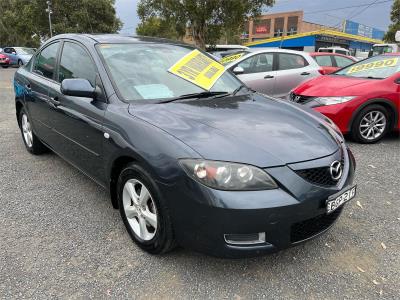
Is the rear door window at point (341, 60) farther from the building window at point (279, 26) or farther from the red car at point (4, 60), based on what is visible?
the building window at point (279, 26)

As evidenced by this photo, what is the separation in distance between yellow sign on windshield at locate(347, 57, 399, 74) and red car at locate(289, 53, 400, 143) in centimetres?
5

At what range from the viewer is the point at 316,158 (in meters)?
2.51

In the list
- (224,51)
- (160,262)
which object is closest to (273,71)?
(224,51)

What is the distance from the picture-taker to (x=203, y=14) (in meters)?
20.1

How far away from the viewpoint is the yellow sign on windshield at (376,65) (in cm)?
603

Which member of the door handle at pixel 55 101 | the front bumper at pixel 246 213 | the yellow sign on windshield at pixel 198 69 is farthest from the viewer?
the door handle at pixel 55 101

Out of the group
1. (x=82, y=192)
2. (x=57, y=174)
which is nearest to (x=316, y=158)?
(x=82, y=192)

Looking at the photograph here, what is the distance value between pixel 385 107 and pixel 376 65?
900 millimetres

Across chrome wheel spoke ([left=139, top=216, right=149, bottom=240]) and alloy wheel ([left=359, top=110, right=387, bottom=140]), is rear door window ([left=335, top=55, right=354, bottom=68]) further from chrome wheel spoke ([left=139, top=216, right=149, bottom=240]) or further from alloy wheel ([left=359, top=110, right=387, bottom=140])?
chrome wheel spoke ([left=139, top=216, right=149, bottom=240])

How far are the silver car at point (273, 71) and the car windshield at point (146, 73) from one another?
15.2 ft

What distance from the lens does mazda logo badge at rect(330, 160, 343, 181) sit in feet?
8.38

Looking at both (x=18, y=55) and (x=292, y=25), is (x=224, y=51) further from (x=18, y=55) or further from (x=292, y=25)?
(x=292, y=25)

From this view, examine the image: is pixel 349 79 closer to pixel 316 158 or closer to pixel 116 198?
pixel 316 158

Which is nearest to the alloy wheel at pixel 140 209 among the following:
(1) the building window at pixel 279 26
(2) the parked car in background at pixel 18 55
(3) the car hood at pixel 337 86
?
(3) the car hood at pixel 337 86
